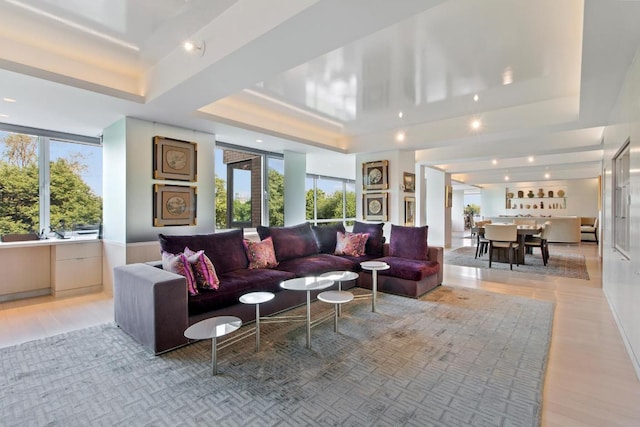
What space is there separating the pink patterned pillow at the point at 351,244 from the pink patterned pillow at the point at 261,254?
132cm

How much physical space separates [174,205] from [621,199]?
5.87 m

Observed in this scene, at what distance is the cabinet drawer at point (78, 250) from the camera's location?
4352 mm

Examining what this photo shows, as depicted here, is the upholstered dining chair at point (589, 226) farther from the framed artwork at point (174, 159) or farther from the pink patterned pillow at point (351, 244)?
the framed artwork at point (174, 159)

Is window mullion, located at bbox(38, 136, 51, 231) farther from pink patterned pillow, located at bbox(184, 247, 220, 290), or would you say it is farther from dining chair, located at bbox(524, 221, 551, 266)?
dining chair, located at bbox(524, 221, 551, 266)

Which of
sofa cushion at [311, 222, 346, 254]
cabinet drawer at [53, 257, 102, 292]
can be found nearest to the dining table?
sofa cushion at [311, 222, 346, 254]

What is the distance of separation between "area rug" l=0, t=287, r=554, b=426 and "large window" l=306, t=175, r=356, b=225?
6.24m

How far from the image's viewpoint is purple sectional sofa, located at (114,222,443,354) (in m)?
2.68

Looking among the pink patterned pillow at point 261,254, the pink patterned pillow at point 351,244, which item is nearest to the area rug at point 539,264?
the pink patterned pillow at point 351,244

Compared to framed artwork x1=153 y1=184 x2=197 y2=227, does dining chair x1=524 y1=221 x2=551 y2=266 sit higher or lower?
lower

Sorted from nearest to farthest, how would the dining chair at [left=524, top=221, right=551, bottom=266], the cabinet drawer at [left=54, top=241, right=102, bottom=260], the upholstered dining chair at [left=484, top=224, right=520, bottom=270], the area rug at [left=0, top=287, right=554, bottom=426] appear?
the area rug at [left=0, top=287, right=554, bottom=426] → the cabinet drawer at [left=54, top=241, right=102, bottom=260] → the upholstered dining chair at [left=484, top=224, right=520, bottom=270] → the dining chair at [left=524, top=221, right=551, bottom=266]

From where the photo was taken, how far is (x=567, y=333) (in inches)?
122

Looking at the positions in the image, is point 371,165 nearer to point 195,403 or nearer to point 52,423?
point 195,403

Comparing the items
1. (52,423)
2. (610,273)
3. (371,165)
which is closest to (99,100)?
(52,423)

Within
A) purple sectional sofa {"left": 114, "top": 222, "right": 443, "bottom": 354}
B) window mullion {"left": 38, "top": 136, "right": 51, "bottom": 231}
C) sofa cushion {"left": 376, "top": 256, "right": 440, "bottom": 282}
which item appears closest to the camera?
purple sectional sofa {"left": 114, "top": 222, "right": 443, "bottom": 354}
